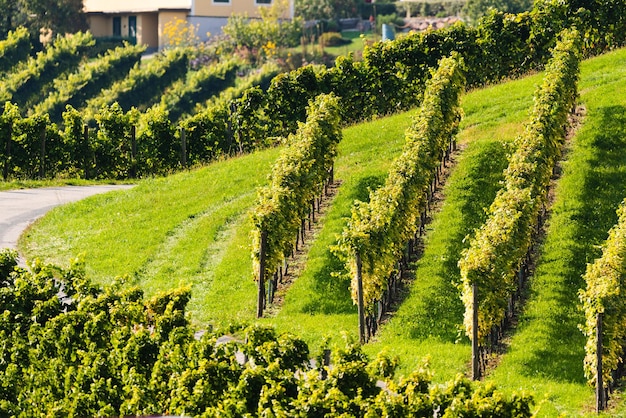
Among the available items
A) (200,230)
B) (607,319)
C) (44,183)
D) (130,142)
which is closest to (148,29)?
(130,142)

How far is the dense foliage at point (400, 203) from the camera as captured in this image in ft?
89.7

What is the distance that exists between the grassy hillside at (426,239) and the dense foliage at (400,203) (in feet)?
3.36

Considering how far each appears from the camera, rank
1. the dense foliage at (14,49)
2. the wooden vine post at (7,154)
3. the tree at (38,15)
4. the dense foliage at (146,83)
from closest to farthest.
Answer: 1. the wooden vine post at (7,154)
2. the dense foliage at (146,83)
3. the dense foliage at (14,49)
4. the tree at (38,15)

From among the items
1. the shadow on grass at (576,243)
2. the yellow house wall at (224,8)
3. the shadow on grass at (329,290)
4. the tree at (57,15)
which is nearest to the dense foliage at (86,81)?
the tree at (57,15)

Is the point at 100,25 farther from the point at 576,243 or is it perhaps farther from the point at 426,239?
the point at 576,243

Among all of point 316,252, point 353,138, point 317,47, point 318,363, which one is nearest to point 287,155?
point 316,252

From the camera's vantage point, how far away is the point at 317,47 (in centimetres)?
9825

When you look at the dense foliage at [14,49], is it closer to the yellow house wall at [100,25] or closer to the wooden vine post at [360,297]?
the yellow house wall at [100,25]

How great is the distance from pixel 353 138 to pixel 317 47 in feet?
192

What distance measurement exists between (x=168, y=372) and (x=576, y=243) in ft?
48.1

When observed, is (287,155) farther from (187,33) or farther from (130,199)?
(187,33)

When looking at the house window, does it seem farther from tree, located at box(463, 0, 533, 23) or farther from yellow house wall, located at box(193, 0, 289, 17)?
tree, located at box(463, 0, 533, 23)

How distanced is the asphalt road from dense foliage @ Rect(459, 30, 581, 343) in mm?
14205

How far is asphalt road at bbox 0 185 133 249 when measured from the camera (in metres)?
37.3
